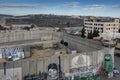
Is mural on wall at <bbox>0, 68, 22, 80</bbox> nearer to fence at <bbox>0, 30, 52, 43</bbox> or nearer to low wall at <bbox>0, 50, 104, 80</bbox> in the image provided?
low wall at <bbox>0, 50, 104, 80</bbox>

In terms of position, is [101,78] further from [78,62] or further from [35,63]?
[35,63]

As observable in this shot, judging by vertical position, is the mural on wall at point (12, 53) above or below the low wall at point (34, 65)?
below

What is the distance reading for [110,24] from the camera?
52750 millimetres

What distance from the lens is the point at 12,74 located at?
512 inches

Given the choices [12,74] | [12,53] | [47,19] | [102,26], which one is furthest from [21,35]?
[47,19]

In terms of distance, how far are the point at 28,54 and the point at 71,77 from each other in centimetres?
1116

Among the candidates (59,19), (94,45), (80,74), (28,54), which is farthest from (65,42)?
(59,19)

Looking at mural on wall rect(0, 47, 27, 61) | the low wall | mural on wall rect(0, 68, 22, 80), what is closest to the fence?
mural on wall rect(0, 47, 27, 61)

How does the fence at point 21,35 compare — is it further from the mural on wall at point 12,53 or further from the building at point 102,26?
the building at point 102,26

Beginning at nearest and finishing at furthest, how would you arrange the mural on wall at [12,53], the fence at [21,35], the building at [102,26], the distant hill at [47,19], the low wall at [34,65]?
the low wall at [34,65] < the mural on wall at [12,53] < the fence at [21,35] < the building at [102,26] < the distant hill at [47,19]

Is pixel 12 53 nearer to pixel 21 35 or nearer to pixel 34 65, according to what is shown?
pixel 21 35

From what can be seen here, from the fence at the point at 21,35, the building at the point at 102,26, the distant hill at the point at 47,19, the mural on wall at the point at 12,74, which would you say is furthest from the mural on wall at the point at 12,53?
the distant hill at the point at 47,19

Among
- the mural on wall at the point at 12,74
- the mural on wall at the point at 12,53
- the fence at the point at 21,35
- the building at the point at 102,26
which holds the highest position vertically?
the building at the point at 102,26

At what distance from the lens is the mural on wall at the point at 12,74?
12734 millimetres
